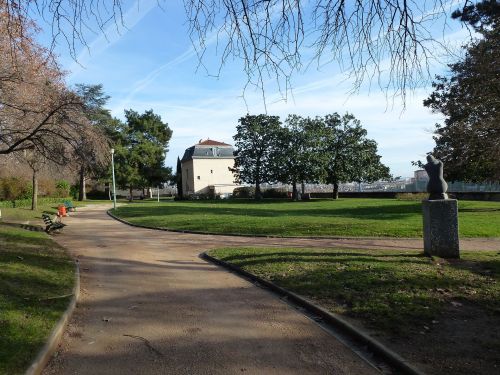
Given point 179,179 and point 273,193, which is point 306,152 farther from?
point 179,179

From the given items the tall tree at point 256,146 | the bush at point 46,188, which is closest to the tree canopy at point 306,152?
the tall tree at point 256,146

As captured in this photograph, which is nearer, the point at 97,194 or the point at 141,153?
the point at 141,153

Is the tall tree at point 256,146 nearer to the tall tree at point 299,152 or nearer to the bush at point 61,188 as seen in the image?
the tall tree at point 299,152

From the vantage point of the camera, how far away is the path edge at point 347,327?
17.4 feet

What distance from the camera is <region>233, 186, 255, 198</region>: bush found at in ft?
224

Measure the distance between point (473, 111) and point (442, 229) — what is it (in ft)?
57.2

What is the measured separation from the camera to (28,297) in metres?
8.05

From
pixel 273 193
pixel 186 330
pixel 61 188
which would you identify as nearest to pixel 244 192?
pixel 273 193

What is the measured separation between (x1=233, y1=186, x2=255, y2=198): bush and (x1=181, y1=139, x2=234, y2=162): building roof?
15.3 m

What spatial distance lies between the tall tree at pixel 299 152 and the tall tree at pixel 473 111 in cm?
2152

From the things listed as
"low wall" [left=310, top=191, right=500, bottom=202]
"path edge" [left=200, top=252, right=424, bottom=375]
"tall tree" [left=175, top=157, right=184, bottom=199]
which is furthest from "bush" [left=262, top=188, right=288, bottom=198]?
"path edge" [left=200, top=252, right=424, bottom=375]

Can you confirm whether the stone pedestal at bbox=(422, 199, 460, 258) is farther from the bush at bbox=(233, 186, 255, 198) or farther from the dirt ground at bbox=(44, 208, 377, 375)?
the bush at bbox=(233, 186, 255, 198)

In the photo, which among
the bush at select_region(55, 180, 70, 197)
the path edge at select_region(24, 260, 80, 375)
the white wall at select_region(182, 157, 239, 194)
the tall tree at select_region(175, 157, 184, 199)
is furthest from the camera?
the white wall at select_region(182, 157, 239, 194)

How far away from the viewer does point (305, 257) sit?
12344 millimetres
